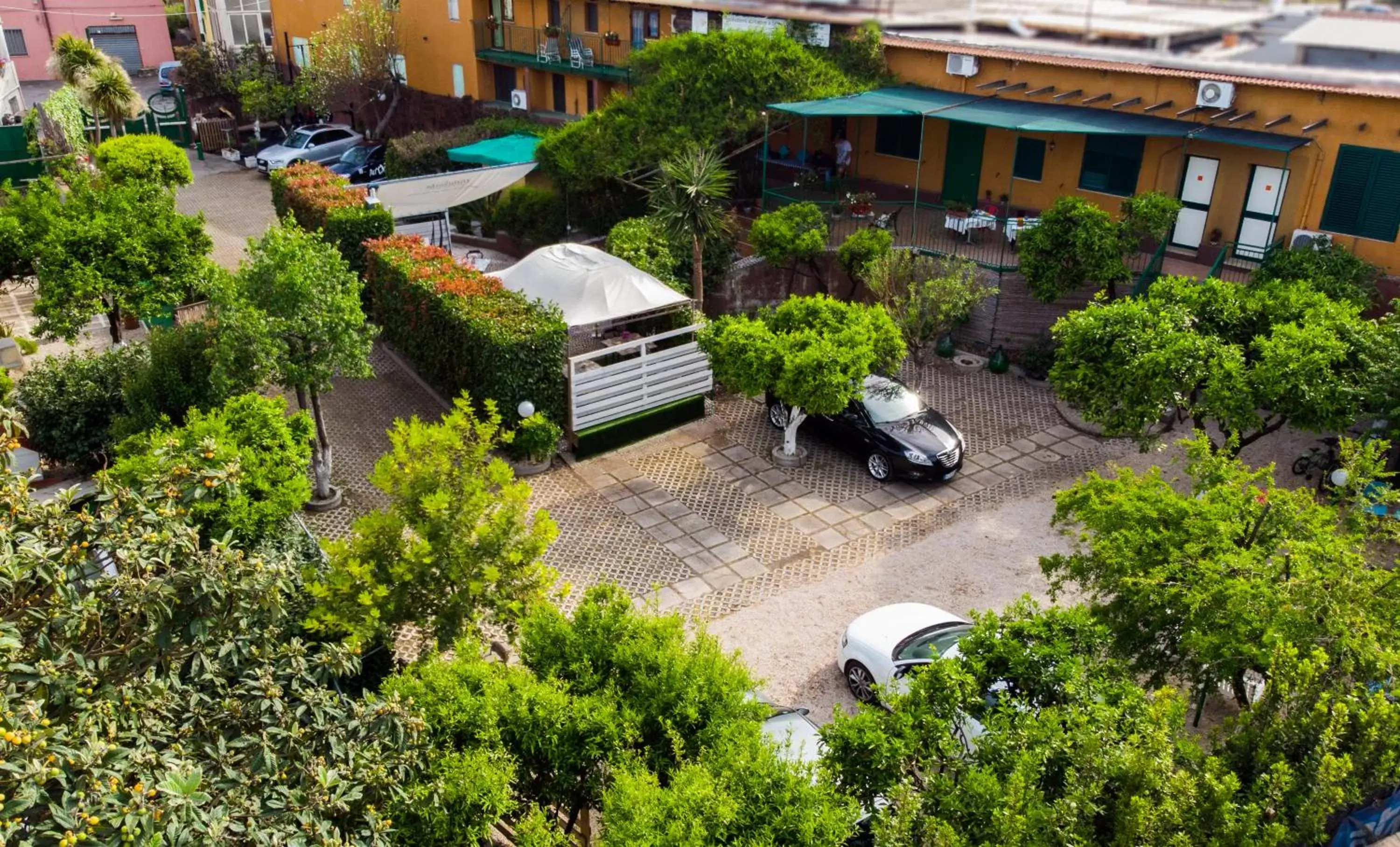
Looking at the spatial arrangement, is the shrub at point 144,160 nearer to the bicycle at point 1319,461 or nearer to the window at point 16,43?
the bicycle at point 1319,461

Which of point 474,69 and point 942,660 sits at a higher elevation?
point 474,69

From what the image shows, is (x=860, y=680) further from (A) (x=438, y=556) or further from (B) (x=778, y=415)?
(B) (x=778, y=415)

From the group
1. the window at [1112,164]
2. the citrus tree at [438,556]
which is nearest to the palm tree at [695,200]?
the window at [1112,164]

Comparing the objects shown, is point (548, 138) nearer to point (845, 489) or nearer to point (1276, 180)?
point (845, 489)

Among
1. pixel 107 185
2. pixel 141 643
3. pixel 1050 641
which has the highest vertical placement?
pixel 107 185

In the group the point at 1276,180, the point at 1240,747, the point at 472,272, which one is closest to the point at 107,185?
the point at 472,272

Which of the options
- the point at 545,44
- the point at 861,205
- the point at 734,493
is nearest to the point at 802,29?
the point at 861,205

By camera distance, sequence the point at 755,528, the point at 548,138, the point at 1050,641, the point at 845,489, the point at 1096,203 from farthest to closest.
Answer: the point at 548,138 → the point at 1096,203 → the point at 845,489 → the point at 755,528 → the point at 1050,641

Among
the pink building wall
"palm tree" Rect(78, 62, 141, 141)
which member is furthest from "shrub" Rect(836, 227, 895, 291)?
the pink building wall
